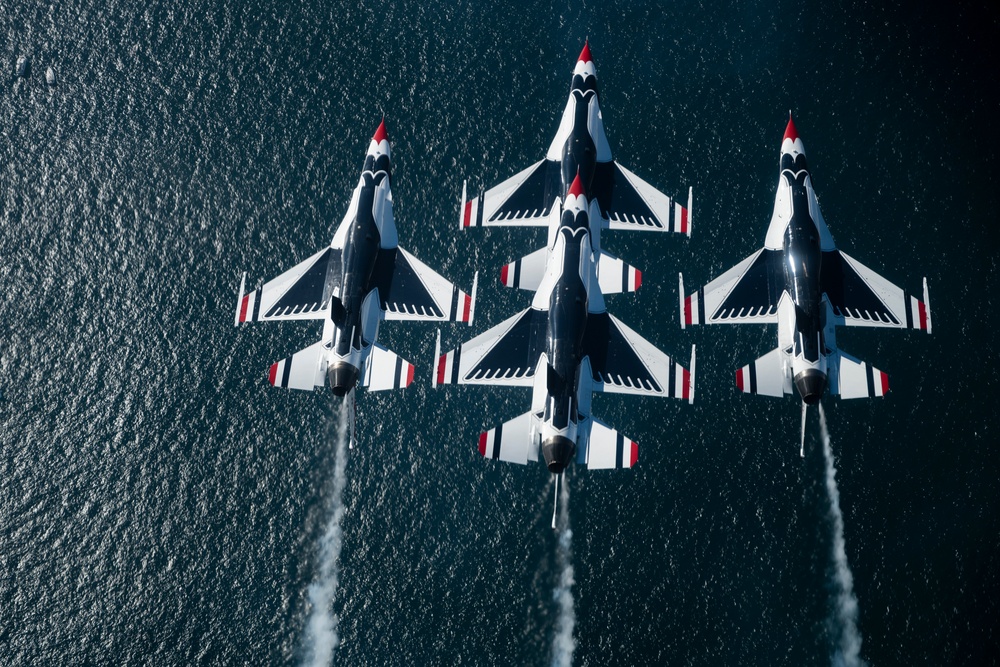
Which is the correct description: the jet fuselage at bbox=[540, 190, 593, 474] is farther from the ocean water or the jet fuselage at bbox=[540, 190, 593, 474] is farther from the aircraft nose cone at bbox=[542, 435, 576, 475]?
the ocean water

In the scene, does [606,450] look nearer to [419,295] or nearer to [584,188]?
[419,295]

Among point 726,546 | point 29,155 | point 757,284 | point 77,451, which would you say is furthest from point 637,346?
point 29,155

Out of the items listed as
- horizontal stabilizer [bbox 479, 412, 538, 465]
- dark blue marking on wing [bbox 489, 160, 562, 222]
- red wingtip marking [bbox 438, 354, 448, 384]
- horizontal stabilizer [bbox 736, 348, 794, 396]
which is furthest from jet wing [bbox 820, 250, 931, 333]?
red wingtip marking [bbox 438, 354, 448, 384]

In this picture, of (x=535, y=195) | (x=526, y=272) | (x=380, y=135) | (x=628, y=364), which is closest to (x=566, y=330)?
(x=628, y=364)

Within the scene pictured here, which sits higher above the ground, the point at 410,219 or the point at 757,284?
the point at 410,219

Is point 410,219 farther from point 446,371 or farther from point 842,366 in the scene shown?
point 842,366

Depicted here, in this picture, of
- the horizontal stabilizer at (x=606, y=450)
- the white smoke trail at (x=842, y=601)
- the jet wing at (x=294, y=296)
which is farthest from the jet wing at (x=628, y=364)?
the jet wing at (x=294, y=296)
